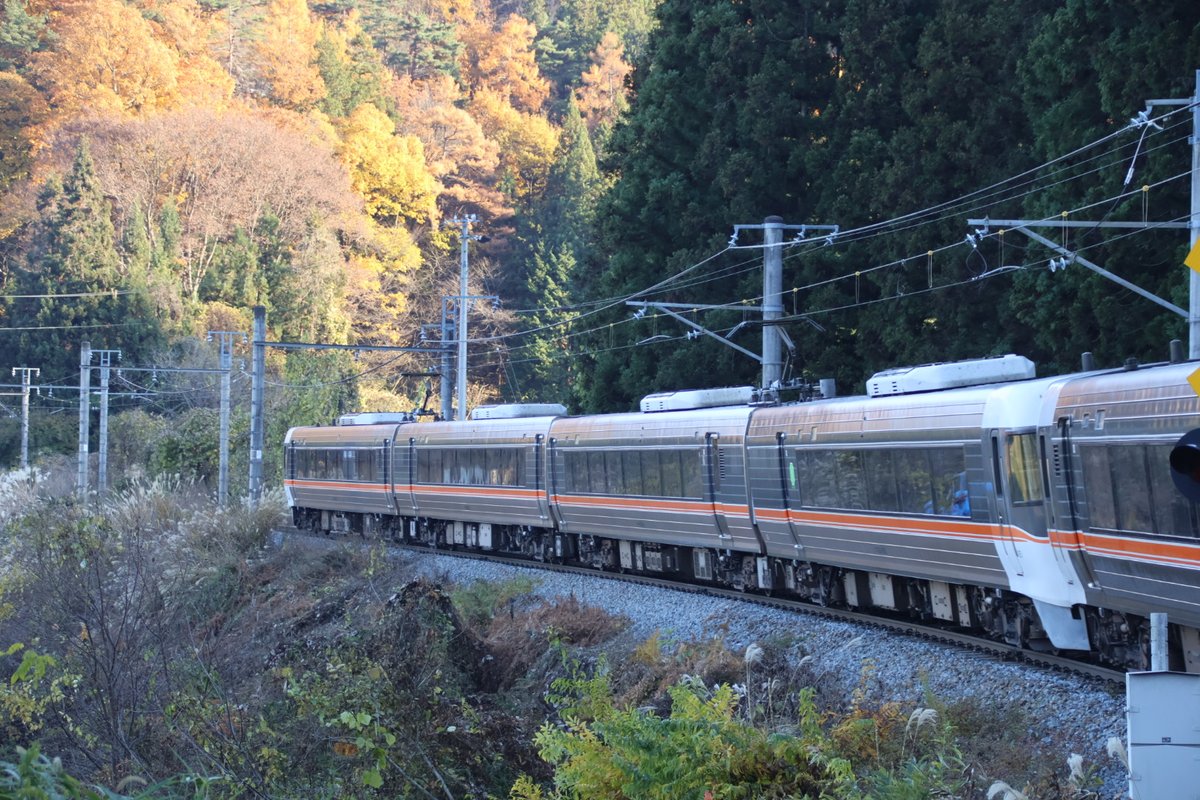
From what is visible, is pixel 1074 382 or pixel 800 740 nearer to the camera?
pixel 800 740

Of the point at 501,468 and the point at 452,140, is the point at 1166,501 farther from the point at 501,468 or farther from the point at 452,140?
the point at 452,140

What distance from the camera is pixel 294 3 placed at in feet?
237

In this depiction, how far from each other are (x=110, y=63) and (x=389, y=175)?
1212 cm

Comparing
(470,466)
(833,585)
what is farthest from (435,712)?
(470,466)

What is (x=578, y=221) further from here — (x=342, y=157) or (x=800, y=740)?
(x=800, y=740)

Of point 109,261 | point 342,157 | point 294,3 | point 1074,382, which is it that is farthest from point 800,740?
point 294,3

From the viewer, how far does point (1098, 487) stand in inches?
444

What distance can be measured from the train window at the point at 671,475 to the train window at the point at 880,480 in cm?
452

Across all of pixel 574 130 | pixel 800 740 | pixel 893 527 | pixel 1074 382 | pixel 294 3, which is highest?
pixel 294 3

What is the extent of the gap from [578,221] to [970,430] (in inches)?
1966

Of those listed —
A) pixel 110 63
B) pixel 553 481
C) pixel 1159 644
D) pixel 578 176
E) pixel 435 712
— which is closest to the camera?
pixel 1159 644

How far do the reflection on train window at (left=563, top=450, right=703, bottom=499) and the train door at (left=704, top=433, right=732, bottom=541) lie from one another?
21 cm

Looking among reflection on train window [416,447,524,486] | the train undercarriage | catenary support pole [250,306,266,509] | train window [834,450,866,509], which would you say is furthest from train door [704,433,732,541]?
catenary support pole [250,306,266,509]

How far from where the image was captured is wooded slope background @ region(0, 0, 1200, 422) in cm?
2288
